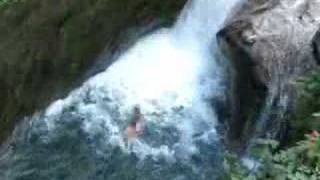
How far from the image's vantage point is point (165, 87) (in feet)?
17.1

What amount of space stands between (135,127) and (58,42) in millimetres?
1070

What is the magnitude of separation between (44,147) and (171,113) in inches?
31.3

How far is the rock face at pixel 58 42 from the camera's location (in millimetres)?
5477

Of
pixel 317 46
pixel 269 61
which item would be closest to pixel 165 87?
pixel 269 61

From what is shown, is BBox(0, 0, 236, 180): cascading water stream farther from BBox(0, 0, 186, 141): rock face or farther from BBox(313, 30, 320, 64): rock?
BBox(313, 30, 320, 64): rock

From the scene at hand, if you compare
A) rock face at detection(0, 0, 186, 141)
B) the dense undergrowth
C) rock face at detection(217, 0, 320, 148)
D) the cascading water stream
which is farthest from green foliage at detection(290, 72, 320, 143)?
rock face at detection(0, 0, 186, 141)

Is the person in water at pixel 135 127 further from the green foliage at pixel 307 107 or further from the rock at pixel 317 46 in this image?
the rock at pixel 317 46

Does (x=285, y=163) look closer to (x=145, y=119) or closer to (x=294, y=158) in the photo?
(x=294, y=158)

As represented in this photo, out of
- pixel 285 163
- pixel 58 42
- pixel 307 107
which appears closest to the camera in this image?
pixel 285 163

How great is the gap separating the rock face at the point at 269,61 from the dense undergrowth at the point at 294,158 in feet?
0.72

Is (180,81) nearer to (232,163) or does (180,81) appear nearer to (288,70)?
(288,70)

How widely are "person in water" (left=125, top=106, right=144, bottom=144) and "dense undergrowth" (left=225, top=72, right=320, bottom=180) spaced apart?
91cm

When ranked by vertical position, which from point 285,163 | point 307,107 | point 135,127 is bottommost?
point 135,127

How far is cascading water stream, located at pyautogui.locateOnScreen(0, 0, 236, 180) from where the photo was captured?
4.81 m
